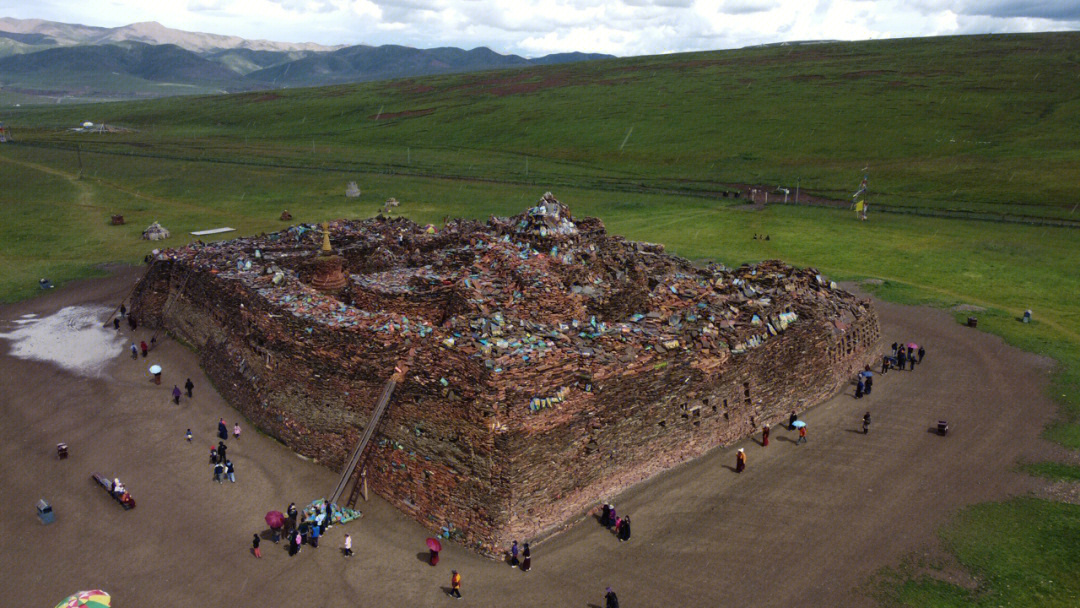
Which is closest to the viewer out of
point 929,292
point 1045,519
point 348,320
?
point 1045,519

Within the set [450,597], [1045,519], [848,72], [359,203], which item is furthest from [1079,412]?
[848,72]

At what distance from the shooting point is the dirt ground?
665 inches

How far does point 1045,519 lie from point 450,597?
54.7 ft

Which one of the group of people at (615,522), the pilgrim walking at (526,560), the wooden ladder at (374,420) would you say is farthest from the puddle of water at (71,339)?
the group of people at (615,522)

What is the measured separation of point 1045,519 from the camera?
63.3 ft

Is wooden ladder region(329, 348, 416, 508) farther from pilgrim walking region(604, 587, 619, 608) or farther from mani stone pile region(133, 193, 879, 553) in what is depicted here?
pilgrim walking region(604, 587, 619, 608)

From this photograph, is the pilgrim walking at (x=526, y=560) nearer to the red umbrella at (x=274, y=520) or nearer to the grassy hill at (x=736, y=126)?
the red umbrella at (x=274, y=520)

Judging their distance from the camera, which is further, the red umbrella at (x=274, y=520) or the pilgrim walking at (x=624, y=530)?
the pilgrim walking at (x=624, y=530)

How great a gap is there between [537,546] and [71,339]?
27836mm

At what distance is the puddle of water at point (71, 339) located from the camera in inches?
1214

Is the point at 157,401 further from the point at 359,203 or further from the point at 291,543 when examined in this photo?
the point at 359,203

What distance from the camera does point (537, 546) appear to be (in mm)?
18406

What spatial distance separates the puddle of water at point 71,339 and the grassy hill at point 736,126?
55598mm

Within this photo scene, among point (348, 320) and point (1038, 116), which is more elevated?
point (1038, 116)
